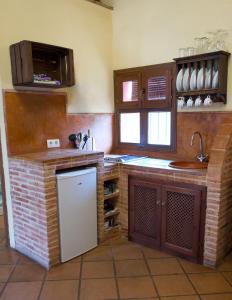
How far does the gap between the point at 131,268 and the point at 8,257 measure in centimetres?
129

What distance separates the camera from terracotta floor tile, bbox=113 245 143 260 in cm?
271

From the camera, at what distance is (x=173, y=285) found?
7.36 ft

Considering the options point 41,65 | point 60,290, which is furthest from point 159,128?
point 60,290

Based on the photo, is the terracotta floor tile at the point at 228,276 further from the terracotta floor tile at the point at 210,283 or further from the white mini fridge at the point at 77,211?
the white mini fridge at the point at 77,211

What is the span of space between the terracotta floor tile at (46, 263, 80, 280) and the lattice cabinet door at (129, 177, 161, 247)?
77 centimetres

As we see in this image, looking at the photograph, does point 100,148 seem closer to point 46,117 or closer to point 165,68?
point 46,117

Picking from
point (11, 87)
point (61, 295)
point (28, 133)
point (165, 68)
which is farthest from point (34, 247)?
point (165, 68)

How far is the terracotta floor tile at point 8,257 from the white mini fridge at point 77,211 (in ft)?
1.73

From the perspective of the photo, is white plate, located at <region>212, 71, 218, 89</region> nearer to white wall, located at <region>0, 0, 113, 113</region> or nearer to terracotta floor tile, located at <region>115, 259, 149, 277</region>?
white wall, located at <region>0, 0, 113, 113</region>

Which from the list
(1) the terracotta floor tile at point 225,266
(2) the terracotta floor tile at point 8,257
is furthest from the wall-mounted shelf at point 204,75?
(2) the terracotta floor tile at point 8,257

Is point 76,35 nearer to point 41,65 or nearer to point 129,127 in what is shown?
point 41,65

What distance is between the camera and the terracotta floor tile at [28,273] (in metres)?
2.37

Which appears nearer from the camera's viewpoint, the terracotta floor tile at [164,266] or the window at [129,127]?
the terracotta floor tile at [164,266]

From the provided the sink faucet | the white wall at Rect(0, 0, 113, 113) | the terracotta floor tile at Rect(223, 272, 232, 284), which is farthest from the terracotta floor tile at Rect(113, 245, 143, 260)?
the white wall at Rect(0, 0, 113, 113)
